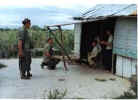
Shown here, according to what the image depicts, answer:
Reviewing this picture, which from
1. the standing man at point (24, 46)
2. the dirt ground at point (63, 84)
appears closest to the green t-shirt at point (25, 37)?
the standing man at point (24, 46)

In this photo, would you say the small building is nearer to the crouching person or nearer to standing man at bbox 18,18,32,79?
the crouching person

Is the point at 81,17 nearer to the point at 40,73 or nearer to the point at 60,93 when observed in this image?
the point at 40,73

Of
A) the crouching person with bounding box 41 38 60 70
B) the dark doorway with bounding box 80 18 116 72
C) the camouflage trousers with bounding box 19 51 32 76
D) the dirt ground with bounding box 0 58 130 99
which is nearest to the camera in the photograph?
the dirt ground with bounding box 0 58 130 99

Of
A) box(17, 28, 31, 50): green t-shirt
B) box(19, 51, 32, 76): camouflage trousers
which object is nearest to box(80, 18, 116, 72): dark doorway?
box(19, 51, 32, 76): camouflage trousers

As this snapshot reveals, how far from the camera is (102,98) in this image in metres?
6.24

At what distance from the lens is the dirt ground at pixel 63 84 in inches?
262

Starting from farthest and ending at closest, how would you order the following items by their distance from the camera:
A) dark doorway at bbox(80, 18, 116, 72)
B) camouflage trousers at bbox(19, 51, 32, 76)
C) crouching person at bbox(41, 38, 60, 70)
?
dark doorway at bbox(80, 18, 116, 72) < crouching person at bbox(41, 38, 60, 70) < camouflage trousers at bbox(19, 51, 32, 76)

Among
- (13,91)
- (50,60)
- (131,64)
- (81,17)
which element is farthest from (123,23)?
(13,91)

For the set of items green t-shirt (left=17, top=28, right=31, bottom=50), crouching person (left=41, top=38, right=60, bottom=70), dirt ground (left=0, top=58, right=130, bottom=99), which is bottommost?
dirt ground (left=0, top=58, right=130, bottom=99)

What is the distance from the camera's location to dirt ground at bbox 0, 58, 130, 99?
6664mm

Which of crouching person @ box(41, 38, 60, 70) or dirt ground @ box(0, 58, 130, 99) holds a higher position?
crouching person @ box(41, 38, 60, 70)

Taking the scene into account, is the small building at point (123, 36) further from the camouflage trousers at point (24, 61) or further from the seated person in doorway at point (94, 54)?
the camouflage trousers at point (24, 61)

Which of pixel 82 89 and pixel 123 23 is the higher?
pixel 123 23

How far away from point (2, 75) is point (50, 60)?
78.9 inches
